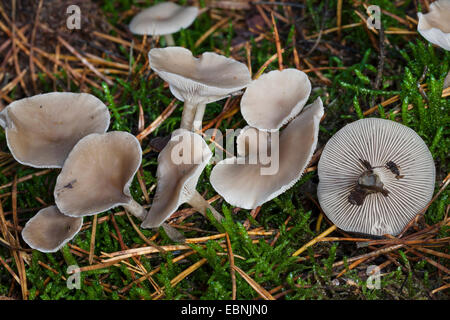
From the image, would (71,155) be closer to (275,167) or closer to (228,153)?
(228,153)

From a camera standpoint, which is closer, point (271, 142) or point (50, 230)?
point (50, 230)

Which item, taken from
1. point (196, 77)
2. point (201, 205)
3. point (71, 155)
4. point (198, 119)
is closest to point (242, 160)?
point (201, 205)

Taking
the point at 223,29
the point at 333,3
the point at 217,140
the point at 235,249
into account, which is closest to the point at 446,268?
the point at 235,249

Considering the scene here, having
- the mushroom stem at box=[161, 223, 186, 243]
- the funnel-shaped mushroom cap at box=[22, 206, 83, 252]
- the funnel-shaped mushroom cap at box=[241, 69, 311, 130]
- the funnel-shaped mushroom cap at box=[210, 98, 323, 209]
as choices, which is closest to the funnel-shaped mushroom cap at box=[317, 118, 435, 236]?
the funnel-shaped mushroom cap at box=[210, 98, 323, 209]

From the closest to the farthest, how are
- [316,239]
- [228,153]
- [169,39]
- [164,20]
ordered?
[316,239] < [228,153] < [164,20] < [169,39]

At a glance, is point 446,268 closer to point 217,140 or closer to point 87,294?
point 217,140

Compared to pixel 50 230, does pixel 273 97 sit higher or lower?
higher

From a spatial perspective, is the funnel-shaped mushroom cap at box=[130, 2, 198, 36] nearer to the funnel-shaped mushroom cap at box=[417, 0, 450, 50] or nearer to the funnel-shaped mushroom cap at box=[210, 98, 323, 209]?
the funnel-shaped mushroom cap at box=[210, 98, 323, 209]
